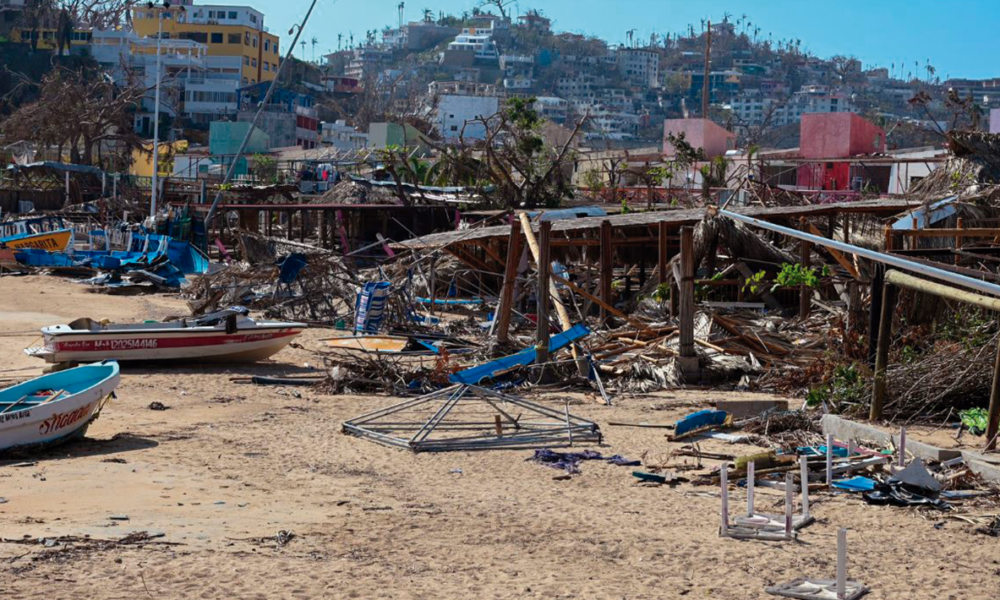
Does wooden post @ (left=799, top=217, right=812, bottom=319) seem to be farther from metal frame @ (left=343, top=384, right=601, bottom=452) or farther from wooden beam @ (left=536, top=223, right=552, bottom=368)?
metal frame @ (left=343, top=384, right=601, bottom=452)

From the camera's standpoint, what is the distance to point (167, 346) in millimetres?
17578

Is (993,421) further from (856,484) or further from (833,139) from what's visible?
(833,139)

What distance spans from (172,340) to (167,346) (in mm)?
113

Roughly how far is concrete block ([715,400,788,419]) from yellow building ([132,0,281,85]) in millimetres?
95359

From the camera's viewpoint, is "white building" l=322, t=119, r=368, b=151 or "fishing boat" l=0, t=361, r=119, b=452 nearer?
"fishing boat" l=0, t=361, r=119, b=452

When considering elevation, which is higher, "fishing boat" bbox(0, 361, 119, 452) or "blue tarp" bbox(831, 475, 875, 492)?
"blue tarp" bbox(831, 475, 875, 492)

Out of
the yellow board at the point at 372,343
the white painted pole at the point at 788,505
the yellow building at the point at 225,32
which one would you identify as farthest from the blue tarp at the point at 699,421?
the yellow building at the point at 225,32

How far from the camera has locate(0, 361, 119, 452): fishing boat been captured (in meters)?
11.1

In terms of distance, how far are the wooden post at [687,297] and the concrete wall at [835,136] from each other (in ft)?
103

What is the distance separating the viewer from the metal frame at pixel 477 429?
38.7ft

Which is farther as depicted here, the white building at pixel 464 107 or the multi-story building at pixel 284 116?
the white building at pixel 464 107

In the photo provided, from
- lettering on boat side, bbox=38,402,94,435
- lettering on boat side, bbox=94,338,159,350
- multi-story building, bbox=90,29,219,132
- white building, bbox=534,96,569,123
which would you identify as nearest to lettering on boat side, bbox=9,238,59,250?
lettering on boat side, bbox=94,338,159,350

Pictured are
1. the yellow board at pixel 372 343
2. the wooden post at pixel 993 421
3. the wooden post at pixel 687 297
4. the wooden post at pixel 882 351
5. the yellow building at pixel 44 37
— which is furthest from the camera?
the yellow building at pixel 44 37

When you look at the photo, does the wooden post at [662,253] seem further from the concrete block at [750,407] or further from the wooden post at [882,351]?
the wooden post at [882,351]
